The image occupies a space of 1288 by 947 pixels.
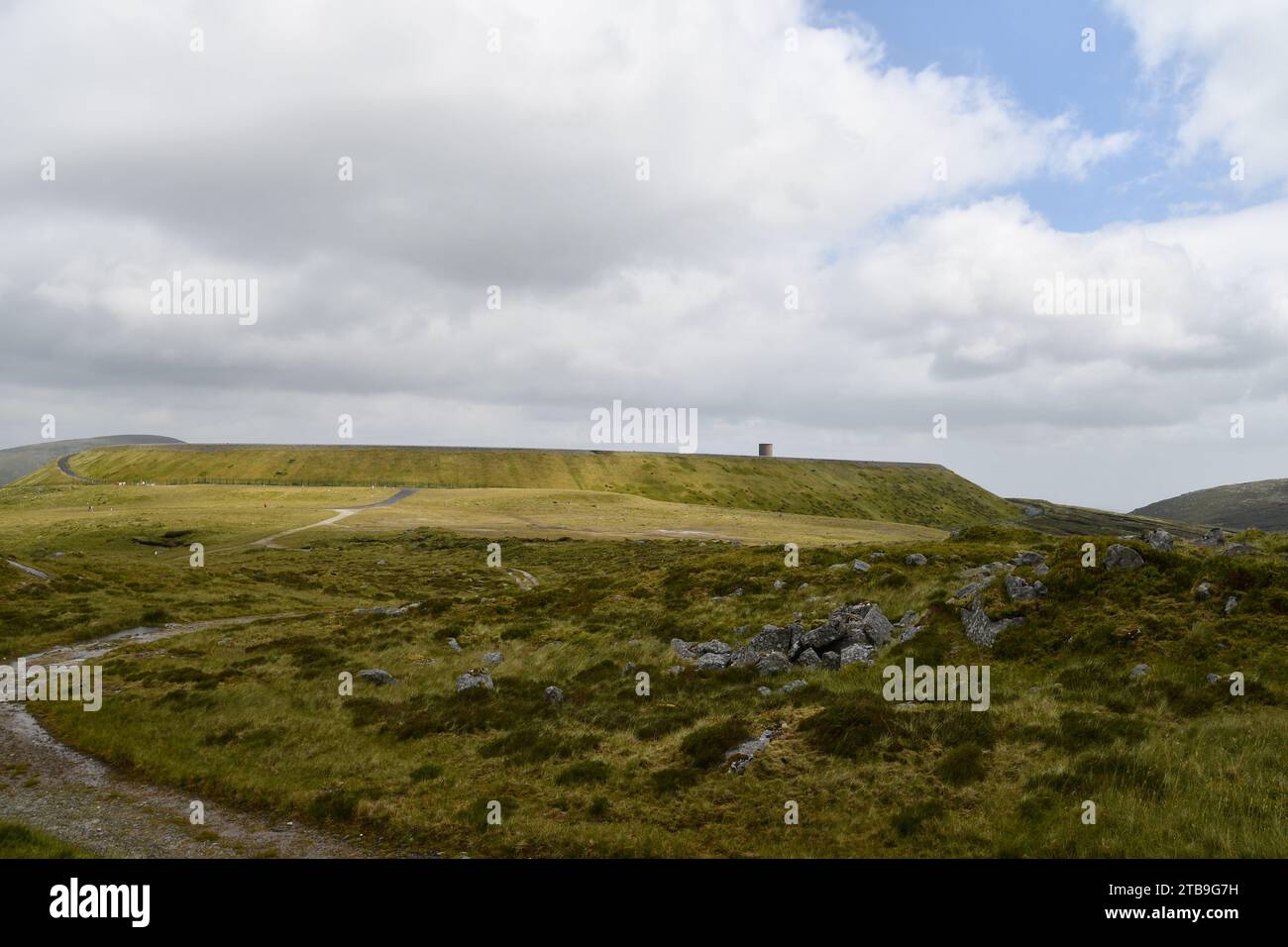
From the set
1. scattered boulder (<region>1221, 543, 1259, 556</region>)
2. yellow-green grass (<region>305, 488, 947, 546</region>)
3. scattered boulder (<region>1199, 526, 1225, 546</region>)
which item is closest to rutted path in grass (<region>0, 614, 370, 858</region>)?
scattered boulder (<region>1221, 543, 1259, 556</region>)

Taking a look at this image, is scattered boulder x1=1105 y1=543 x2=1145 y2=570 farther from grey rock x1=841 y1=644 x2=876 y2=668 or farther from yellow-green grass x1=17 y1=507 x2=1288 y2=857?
grey rock x1=841 y1=644 x2=876 y2=668

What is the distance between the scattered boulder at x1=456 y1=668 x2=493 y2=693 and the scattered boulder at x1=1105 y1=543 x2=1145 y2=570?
2653 cm

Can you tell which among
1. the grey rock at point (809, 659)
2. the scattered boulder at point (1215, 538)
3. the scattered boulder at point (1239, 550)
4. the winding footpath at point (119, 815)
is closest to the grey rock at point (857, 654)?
the grey rock at point (809, 659)

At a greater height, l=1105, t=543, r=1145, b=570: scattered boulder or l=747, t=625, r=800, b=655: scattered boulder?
l=1105, t=543, r=1145, b=570: scattered boulder

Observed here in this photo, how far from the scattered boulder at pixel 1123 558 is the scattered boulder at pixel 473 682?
2653 centimetres

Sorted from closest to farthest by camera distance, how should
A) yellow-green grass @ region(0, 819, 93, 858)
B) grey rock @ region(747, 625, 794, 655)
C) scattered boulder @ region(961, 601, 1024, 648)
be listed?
yellow-green grass @ region(0, 819, 93, 858), scattered boulder @ region(961, 601, 1024, 648), grey rock @ region(747, 625, 794, 655)

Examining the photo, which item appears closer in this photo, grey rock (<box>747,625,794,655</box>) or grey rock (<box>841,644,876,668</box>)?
grey rock (<box>841,644,876,668</box>)

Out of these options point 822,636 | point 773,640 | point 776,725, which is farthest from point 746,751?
point 773,640

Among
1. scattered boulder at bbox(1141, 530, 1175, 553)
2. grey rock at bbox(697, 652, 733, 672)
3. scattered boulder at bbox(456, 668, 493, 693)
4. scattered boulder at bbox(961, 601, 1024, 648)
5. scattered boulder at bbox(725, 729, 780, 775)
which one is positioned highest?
scattered boulder at bbox(1141, 530, 1175, 553)

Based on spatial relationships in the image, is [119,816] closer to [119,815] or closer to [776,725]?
[119,815]

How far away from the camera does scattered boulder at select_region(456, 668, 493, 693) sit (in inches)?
1127

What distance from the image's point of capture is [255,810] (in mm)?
18656
